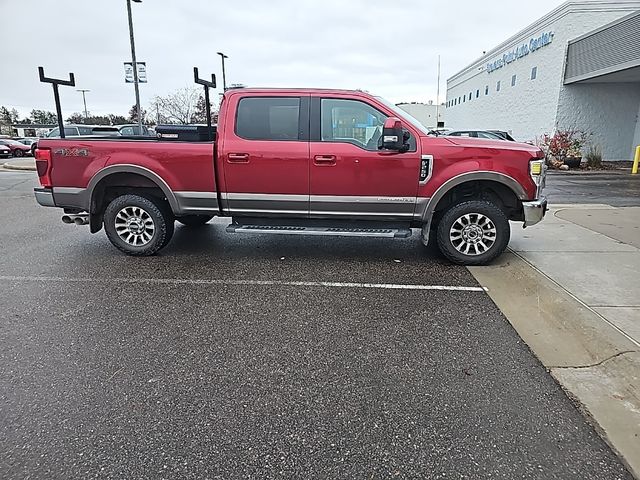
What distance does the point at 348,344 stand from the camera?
11.9 feet

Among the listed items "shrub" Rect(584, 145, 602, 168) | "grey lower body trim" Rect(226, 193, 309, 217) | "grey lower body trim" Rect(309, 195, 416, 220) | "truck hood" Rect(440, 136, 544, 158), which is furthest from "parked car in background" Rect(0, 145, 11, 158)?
"shrub" Rect(584, 145, 602, 168)

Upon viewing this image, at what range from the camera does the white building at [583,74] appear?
54.2 feet

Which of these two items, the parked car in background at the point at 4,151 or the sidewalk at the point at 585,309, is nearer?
the sidewalk at the point at 585,309

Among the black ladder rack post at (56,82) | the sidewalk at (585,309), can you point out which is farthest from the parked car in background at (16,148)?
the sidewalk at (585,309)

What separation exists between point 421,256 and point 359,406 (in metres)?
3.59

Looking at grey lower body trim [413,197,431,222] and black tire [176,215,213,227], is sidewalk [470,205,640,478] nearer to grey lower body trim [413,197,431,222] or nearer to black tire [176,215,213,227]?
grey lower body trim [413,197,431,222]

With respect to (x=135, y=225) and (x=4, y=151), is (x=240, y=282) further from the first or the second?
(x=4, y=151)

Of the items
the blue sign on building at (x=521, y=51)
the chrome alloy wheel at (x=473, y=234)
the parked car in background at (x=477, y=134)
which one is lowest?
the chrome alloy wheel at (x=473, y=234)

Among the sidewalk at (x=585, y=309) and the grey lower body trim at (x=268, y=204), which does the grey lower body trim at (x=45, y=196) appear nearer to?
the grey lower body trim at (x=268, y=204)

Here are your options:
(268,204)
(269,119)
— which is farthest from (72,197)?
(269,119)

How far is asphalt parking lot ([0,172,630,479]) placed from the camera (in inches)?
93.0

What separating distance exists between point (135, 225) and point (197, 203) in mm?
911

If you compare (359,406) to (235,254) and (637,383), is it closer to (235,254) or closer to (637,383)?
(637,383)

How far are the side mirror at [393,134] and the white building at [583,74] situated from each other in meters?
14.4
